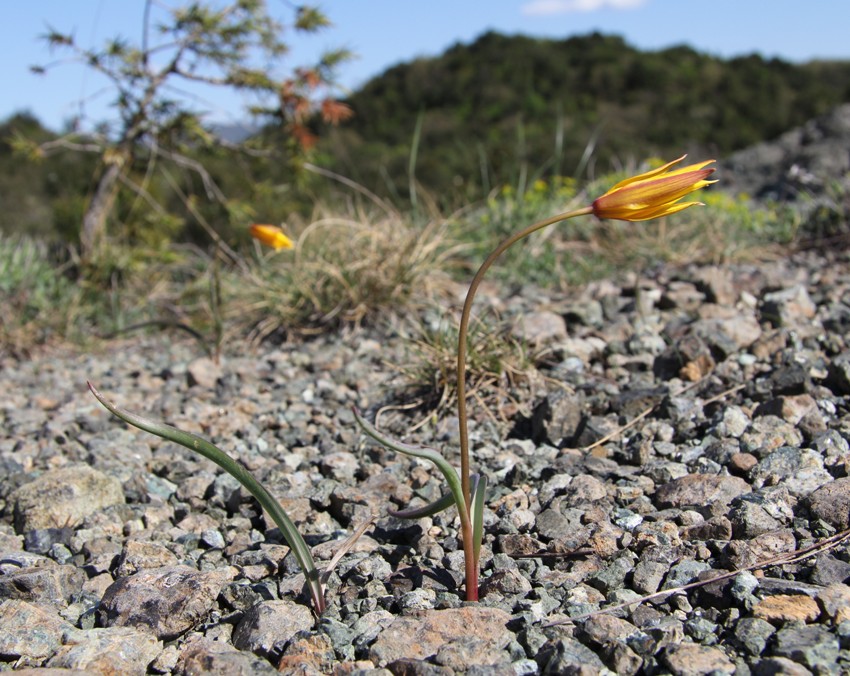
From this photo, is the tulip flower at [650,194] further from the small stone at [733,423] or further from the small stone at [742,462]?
the small stone at [733,423]

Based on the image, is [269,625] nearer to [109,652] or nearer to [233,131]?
[109,652]

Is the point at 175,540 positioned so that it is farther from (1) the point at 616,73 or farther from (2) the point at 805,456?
(1) the point at 616,73

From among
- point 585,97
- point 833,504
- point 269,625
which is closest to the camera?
point 269,625

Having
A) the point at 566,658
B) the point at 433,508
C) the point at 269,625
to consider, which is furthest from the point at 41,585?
the point at 566,658

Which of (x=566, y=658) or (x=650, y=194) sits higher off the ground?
(x=650, y=194)

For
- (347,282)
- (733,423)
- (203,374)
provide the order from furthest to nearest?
(347,282) → (203,374) → (733,423)

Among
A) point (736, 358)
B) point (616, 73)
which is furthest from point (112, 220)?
point (616, 73)

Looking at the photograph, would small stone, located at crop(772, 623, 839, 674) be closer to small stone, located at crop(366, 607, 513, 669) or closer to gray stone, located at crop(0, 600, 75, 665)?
small stone, located at crop(366, 607, 513, 669)
